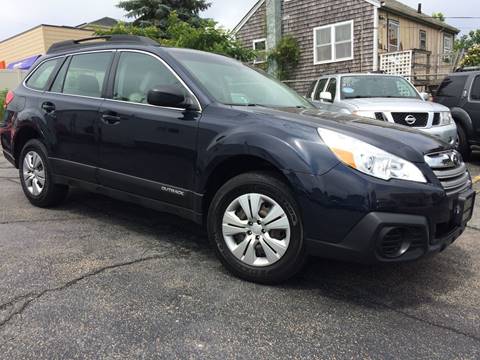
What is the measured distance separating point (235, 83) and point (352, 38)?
15.9 m

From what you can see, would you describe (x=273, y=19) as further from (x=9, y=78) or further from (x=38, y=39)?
(x=38, y=39)

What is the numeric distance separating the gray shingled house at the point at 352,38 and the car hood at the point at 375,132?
12946 mm

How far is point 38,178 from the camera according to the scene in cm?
528

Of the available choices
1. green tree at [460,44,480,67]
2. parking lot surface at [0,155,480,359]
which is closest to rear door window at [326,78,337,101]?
parking lot surface at [0,155,480,359]

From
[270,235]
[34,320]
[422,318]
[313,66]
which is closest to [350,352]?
[422,318]

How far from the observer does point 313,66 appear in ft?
66.4

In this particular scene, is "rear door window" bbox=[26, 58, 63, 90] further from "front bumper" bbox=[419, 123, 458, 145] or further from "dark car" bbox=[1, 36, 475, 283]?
"front bumper" bbox=[419, 123, 458, 145]

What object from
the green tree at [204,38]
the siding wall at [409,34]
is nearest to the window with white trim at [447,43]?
the siding wall at [409,34]

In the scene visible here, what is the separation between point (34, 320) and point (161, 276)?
0.92 metres

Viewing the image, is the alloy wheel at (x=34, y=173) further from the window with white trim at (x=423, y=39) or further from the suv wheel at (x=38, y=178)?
the window with white trim at (x=423, y=39)

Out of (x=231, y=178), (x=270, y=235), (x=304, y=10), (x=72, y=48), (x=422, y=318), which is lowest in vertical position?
(x=422, y=318)

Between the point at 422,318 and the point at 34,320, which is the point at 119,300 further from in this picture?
the point at 422,318

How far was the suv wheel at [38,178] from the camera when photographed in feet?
16.8

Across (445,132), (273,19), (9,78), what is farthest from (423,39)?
(9,78)
